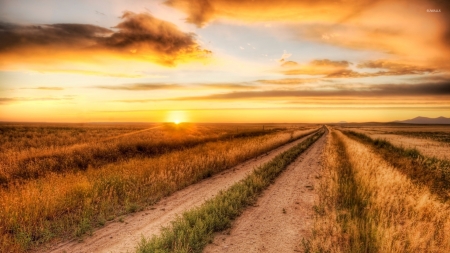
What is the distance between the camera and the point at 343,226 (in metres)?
6.94

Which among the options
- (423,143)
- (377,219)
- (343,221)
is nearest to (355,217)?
(343,221)

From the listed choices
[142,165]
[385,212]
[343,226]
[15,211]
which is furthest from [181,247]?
[142,165]

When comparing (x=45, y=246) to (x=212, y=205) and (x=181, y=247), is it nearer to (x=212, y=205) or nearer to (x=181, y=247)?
(x=181, y=247)

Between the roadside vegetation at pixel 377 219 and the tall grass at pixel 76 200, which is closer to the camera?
the roadside vegetation at pixel 377 219

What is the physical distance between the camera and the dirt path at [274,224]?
6.19m

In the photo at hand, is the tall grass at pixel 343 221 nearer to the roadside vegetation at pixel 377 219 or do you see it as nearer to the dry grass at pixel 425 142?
the roadside vegetation at pixel 377 219

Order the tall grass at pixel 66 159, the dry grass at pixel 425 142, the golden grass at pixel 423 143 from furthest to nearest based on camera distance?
the dry grass at pixel 425 142 → the golden grass at pixel 423 143 → the tall grass at pixel 66 159

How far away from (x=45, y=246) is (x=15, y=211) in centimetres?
191

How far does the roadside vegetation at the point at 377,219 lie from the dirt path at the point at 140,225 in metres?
4.17

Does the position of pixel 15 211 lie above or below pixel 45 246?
above

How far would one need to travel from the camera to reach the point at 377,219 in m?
7.00

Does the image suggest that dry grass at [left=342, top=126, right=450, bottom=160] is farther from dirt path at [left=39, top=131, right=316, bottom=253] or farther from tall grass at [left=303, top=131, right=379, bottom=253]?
dirt path at [left=39, top=131, right=316, bottom=253]

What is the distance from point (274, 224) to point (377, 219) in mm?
2759

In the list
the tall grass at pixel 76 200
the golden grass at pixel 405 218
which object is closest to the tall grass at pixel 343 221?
the golden grass at pixel 405 218
